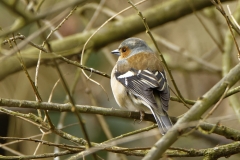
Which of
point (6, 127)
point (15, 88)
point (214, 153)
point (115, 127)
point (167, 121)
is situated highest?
point (15, 88)

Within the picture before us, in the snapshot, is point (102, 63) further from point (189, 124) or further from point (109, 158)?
point (189, 124)

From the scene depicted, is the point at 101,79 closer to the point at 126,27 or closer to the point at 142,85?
the point at 126,27

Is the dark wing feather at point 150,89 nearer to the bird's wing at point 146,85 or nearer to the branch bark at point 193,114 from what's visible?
the bird's wing at point 146,85

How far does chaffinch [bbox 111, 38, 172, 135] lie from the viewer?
3.69 meters

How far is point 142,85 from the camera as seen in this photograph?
3.98m

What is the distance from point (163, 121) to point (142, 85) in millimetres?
705

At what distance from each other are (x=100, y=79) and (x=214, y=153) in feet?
13.3

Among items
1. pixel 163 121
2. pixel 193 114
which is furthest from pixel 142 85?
pixel 193 114

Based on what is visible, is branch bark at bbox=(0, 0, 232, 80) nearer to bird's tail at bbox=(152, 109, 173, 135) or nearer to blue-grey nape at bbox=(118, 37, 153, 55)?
blue-grey nape at bbox=(118, 37, 153, 55)

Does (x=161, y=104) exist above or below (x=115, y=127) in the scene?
below

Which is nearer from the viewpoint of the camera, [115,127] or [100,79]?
[115,127]

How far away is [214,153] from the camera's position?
311 cm

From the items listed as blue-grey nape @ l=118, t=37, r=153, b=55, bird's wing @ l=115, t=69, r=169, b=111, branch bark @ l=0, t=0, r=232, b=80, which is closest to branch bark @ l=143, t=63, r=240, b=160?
bird's wing @ l=115, t=69, r=169, b=111

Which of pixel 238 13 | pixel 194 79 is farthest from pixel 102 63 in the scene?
pixel 238 13
